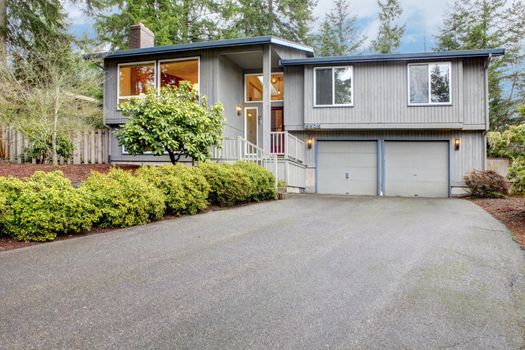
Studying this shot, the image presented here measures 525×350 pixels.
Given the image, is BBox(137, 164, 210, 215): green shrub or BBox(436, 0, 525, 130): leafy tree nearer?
BBox(137, 164, 210, 215): green shrub

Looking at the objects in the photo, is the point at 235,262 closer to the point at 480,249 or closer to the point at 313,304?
the point at 313,304

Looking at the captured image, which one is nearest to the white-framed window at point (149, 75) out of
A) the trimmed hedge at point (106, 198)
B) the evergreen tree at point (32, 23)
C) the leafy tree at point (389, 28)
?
the evergreen tree at point (32, 23)

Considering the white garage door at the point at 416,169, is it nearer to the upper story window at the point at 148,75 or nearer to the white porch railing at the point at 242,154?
the white porch railing at the point at 242,154

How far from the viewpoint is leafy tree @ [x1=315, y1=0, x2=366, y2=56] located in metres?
26.0

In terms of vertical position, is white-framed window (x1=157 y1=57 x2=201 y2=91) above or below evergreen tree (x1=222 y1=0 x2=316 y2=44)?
below

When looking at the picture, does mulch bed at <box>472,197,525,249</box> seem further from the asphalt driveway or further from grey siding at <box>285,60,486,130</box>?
grey siding at <box>285,60,486,130</box>

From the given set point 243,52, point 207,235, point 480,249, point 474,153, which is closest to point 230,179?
point 207,235

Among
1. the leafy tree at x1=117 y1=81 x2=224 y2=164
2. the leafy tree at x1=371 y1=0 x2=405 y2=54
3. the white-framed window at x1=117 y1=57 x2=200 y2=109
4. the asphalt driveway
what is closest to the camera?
the asphalt driveway

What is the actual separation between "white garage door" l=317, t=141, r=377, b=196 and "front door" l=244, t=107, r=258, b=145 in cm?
328

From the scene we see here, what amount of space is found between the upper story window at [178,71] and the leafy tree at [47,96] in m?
2.72

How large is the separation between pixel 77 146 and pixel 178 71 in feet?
15.8

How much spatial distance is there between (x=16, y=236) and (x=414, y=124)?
39.9 feet

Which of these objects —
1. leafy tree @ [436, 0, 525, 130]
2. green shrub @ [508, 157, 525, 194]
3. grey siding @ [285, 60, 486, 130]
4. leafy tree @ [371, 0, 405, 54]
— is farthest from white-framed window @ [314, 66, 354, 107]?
leafy tree @ [371, 0, 405, 54]

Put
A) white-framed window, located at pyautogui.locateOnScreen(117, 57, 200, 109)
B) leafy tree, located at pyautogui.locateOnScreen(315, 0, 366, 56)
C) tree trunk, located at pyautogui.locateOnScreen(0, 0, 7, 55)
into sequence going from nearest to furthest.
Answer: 1. white-framed window, located at pyautogui.locateOnScreen(117, 57, 200, 109)
2. tree trunk, located at pyautogui.locateOnScreen(0, 0, 7, 55)
3. leafy tree, located at pyautogui.locateOnScreen(315, 0, 366, 56)
